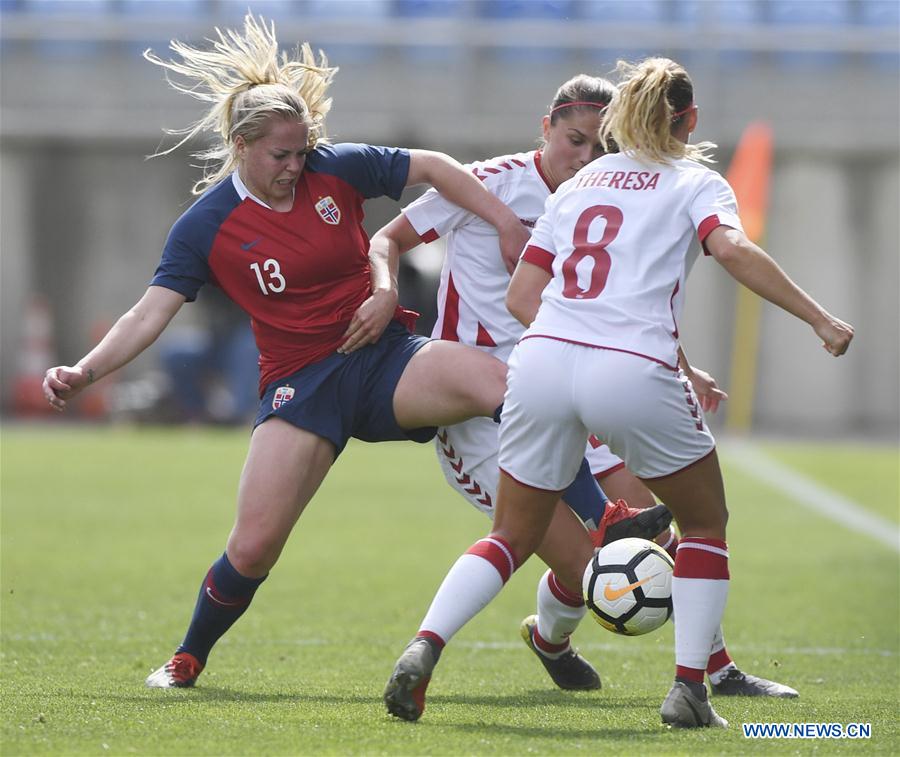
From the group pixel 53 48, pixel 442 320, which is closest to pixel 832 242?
pixel 53 48

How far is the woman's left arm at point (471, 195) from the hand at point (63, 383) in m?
1.39

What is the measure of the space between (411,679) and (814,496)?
10242mm

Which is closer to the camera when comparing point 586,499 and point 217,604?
point 217,604

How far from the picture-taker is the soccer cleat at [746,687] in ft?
17.9

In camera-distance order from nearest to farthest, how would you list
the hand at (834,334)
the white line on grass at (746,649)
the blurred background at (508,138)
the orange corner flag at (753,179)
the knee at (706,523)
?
the hand at (834,334) < the knee at (706,523) < the white line on grass at (746,649) < the orange corner flag at (753,179) < the blurred background at (508,138)

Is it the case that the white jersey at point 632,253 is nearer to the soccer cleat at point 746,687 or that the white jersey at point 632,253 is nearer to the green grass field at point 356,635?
the green grass field at point 356,635

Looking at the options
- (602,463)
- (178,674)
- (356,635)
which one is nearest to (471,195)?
(602,463)

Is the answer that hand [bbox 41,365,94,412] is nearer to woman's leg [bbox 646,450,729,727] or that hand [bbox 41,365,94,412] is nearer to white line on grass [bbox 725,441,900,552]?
woman's leg [bbox 646,450,729,727]

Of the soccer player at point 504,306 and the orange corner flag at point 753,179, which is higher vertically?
the soccer player at point 504,306

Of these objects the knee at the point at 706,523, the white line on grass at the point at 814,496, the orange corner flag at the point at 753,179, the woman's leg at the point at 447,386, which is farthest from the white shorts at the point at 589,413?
the orange corner flag at the point at 753,179

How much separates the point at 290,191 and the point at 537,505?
1555 mm

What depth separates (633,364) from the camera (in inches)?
175

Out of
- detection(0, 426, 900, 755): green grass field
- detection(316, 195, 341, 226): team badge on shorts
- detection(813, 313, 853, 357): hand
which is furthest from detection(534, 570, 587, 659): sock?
detection(813, 313, 853, 357): hand

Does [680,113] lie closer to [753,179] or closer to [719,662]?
A: [719,662]
